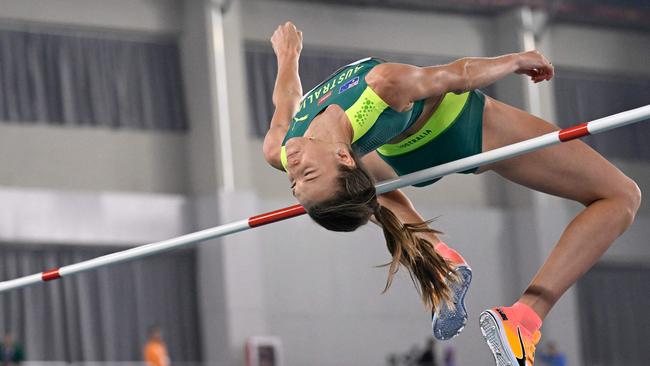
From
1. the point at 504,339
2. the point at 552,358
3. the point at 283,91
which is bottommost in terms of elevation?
the point at 552,358

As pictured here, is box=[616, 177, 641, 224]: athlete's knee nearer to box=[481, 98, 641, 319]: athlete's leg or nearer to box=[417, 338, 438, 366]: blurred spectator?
box=[481, 98, 641, 319]: athlete's leg

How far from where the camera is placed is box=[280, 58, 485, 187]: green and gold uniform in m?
3.62

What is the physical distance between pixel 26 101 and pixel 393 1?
183 inches

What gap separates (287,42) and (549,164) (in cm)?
96

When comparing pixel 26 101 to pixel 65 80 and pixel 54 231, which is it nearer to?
pixel 65 80

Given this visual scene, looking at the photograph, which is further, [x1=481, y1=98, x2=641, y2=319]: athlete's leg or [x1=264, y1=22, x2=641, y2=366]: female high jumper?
[x1=481, y1=98, x2=641, y2=319]: athlete's leg

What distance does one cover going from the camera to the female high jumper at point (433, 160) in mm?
3584

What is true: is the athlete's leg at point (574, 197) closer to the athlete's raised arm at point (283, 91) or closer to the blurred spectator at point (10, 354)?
the athlete's raised arm at point (283, 91)

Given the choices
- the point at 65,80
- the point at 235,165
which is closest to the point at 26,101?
the point at 65,80

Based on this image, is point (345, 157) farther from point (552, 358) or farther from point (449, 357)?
point (552, 358)

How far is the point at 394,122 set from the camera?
3662 millimetres

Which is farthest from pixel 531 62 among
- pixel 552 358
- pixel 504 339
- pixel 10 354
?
pixel 552 358

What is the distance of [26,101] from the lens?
13586 millimetres

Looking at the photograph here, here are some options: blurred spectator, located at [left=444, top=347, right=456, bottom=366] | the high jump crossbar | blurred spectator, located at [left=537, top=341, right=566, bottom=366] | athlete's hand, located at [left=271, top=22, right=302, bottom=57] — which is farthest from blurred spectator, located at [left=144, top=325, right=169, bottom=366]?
athlete's hand, located at [left=271, top=22, right=302, bottom=57]
